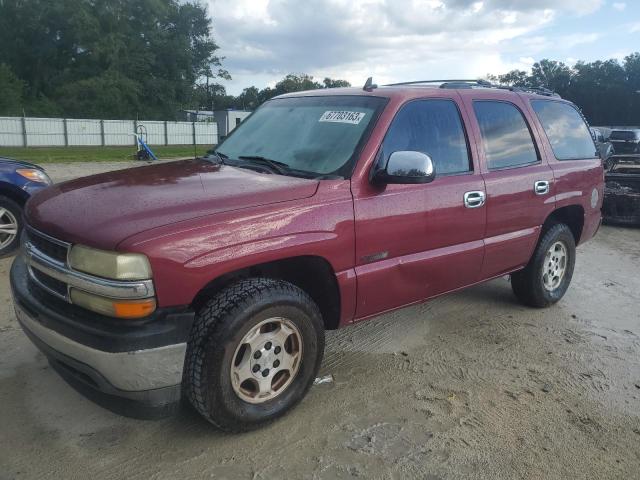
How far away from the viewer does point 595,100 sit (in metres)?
67.3

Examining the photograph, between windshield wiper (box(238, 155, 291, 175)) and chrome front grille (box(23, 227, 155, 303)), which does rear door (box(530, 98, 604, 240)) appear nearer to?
windshield wiper (box(238, 155, 291, 175))

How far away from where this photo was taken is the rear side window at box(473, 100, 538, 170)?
158 inches

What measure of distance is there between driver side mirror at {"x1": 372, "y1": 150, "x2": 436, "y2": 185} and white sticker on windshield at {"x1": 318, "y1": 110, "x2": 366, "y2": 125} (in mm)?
447

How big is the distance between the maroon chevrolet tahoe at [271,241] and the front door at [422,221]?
0.04 feet

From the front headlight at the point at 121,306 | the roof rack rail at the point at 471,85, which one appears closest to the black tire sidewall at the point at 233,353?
the front headlight at the point at 121,306

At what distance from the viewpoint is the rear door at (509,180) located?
397 cm

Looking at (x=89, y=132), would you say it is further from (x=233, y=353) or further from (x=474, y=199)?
(x=233, y=353)

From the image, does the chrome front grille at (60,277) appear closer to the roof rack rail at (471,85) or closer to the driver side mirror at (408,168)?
the driver side mirror at (408,168)

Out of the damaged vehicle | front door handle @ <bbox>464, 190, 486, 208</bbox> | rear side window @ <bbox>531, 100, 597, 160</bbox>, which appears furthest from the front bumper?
the damaged vehicle

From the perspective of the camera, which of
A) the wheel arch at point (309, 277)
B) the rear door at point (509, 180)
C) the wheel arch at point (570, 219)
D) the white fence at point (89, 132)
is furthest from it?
the white fence at point (89, 132)

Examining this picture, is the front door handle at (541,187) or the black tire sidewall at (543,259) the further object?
the black tire sidewall at (543,259)

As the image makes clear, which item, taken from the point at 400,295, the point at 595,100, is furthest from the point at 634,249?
the point at 595,100

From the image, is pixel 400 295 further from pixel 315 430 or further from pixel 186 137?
pixel 186 137

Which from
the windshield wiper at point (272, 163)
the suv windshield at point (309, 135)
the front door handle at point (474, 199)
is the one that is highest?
the suv windshield at point (309, 135)
